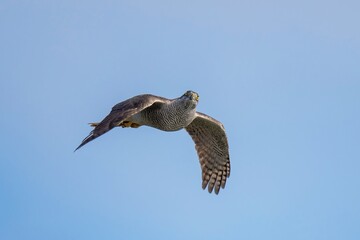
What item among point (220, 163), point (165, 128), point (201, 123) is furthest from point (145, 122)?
point (220, 163)

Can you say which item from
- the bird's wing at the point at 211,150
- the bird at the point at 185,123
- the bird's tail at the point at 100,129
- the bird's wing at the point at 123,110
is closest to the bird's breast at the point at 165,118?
the bird at the point at 185,123

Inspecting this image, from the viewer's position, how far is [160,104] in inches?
791

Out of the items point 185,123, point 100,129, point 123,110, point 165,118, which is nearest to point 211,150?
point 185,123

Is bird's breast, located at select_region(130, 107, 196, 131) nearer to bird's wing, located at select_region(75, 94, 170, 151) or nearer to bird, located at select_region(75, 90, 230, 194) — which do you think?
bird, located at select_region(75, 90, 230, 194)

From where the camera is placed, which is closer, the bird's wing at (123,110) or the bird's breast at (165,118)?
the bird's wing at (123,110)

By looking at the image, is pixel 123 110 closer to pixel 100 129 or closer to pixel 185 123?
pixel 100 129

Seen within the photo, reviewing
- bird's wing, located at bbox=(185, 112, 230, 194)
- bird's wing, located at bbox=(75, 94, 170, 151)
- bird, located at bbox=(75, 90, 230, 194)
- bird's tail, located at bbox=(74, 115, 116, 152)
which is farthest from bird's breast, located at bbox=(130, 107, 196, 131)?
bird's tail, located at bbox=(74, 115, 116, 152)

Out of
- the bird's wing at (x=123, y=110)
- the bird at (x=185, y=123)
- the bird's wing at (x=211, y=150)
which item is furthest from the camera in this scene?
the bird's wing at (x=211, y=150)

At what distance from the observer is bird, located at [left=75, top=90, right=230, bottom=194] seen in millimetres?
18500

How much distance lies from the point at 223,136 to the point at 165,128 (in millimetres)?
2508

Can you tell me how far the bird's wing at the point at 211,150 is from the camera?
22.1m

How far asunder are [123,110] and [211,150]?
4892 mm

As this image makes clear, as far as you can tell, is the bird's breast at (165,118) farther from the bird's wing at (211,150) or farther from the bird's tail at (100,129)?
the bird's tail at (100,129)

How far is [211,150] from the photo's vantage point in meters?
22.9
